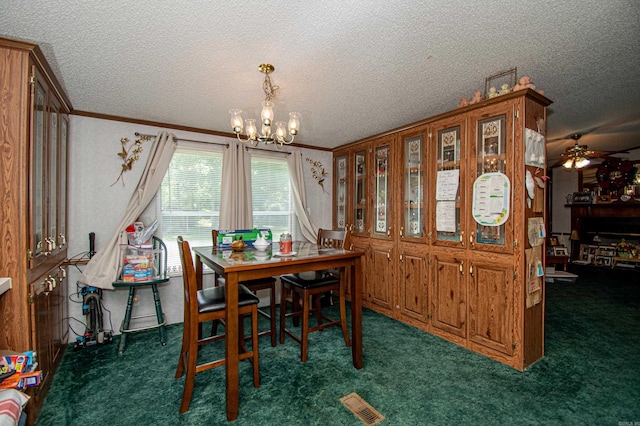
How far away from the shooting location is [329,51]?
1.93m

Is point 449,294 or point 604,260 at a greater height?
point 449,294

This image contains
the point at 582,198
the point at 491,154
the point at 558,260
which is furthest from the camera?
the point at 582,198

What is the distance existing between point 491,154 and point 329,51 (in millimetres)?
1717

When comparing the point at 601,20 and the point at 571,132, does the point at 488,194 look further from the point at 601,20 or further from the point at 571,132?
the point at 571,132

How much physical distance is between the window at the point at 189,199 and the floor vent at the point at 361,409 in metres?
2.57

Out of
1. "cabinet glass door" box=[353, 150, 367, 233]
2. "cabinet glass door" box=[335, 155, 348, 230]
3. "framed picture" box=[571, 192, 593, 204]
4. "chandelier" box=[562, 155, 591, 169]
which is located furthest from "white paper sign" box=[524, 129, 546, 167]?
"framed picture" box=[571, 192, 593, 204]

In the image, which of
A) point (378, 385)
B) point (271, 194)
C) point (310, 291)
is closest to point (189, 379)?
point (310, 291)

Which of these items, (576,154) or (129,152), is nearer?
(129,152)

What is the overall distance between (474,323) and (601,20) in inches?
94.7

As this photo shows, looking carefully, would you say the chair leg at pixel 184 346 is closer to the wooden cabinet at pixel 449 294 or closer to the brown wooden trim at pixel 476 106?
the wooden cabinet at pixel 449 294

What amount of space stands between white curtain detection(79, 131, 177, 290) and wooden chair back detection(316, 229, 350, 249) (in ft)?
6.62

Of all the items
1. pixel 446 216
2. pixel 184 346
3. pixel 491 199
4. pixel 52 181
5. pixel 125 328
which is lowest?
pixel 125 328

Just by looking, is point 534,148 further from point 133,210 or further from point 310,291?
point 133,210

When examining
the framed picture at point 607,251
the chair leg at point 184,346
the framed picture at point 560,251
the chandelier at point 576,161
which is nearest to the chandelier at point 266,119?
the chair leg at point 184,346
